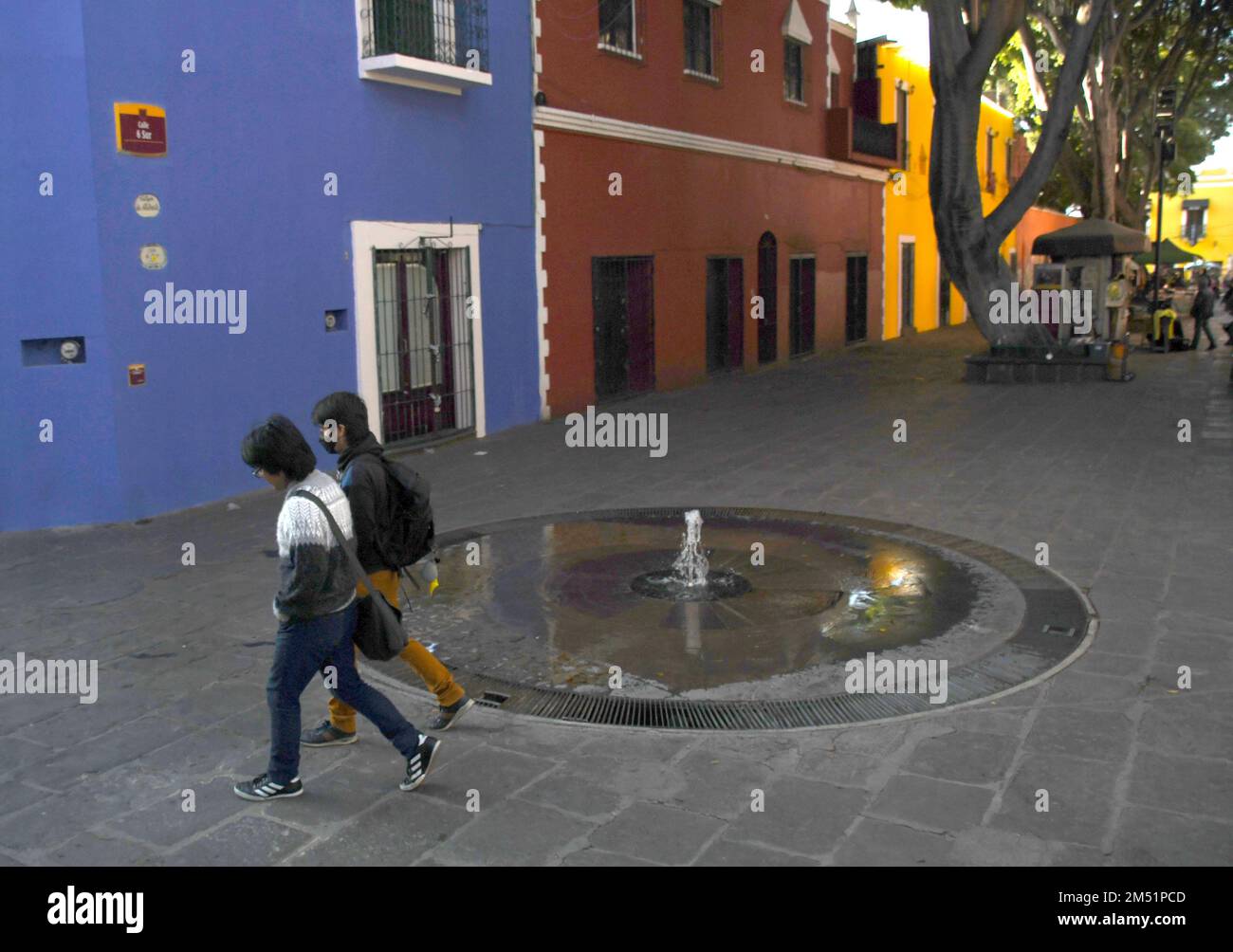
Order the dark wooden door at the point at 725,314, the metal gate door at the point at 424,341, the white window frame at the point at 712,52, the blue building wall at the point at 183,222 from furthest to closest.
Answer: the dark wooden door at the point at 725,314, the white window frame at the point at 712,52, the metal gate door at the point at 424,341, the blue building wall at the point at 183,222

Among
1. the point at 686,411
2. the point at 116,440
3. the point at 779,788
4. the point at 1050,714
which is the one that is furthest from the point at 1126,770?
the point at 686,411

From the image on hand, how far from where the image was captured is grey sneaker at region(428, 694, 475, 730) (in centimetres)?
502

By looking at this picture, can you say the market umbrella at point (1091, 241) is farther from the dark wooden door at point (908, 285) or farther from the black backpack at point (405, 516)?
the black backpack at point (405, 516)

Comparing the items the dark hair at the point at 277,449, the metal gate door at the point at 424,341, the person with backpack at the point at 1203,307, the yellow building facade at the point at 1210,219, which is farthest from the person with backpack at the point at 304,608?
the yellow building facade at the point at 1210,219

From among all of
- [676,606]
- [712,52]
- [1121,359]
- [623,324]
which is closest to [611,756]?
[676,606]

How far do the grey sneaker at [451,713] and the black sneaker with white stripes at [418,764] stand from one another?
0.47m

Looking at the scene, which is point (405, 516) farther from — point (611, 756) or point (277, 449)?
point (611, 756)

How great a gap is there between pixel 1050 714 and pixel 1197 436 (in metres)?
9.08

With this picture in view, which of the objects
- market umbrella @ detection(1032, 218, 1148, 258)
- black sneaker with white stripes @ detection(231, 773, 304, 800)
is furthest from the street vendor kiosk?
black sneaker with white stripes @ detection(231, 773, 304, 800)

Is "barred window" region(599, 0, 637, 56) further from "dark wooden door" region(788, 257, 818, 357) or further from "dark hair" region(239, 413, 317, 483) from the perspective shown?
"dark hair" region(239, 413, 317, 483)

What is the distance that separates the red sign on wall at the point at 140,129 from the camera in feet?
29.3

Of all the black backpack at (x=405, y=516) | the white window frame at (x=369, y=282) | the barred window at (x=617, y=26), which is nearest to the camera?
the black backpack at (x=405, y=516)

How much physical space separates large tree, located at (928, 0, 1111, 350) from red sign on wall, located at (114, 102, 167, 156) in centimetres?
1267
